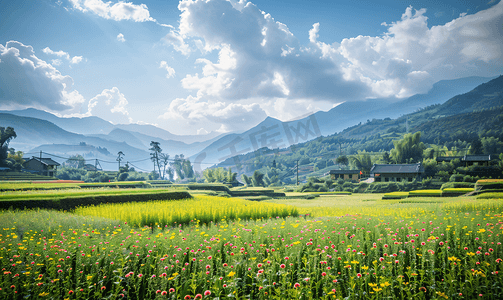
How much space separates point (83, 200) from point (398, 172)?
49.8 meters

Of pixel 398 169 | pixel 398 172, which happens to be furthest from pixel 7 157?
pixel 398 169

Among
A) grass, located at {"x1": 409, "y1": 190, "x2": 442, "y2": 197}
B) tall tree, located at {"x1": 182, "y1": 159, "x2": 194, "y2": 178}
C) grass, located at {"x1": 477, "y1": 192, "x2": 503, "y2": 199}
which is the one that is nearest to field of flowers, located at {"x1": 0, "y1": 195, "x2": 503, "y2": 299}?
grass, located at {"x1": 477, "y1": 192, "x2": 503, "y2": 199}

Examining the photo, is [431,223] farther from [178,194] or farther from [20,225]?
[178,194]

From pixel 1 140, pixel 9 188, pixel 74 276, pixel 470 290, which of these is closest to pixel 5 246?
pixel 74 276

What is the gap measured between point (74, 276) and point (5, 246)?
276 centimetres

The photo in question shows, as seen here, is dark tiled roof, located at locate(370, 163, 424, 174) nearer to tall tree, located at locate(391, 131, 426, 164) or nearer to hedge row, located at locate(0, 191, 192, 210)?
tall tree, located at locate(391, 131, 426, 164)

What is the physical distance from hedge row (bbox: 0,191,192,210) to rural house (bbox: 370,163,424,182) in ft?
133

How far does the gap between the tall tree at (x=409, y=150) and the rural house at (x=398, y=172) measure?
882cm

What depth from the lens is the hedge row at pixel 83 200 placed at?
15838 mm

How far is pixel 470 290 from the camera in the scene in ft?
13.6

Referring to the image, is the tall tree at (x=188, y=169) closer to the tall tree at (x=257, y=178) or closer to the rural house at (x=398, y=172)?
the tall tree at (x=257, y=178)

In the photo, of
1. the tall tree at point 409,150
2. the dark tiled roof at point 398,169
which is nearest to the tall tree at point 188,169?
the tall tree at point 409,150

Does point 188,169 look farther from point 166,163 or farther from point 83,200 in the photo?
point 83,200

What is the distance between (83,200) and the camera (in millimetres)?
18219
